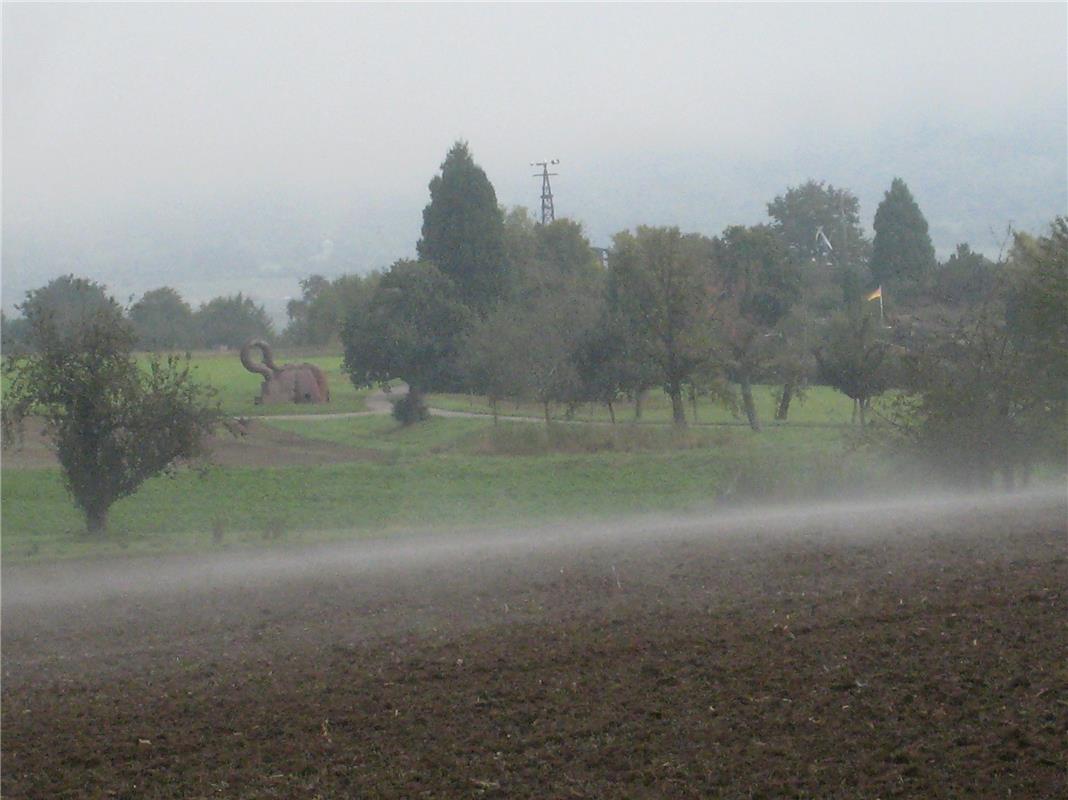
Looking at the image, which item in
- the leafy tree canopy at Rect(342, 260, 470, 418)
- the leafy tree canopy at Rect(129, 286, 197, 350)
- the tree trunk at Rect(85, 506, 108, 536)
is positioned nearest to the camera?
the tree trunk at Rect(85, 506, 108, 536)

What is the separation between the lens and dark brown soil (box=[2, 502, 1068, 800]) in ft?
24.0

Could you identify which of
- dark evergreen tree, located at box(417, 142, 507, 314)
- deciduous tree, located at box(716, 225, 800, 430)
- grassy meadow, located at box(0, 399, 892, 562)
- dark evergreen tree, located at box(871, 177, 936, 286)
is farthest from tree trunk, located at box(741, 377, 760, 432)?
dark evergreen tree, located at box(871, 177, 936, 286)

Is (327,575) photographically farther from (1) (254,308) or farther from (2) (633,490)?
(1) (254,308)

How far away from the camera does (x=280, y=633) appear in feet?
41.1

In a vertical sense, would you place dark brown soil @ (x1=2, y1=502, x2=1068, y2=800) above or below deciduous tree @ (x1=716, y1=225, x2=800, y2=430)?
below

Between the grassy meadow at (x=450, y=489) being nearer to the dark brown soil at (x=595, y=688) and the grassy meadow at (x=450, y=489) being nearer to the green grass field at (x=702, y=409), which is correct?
the green grass field at (x=702, y=409)

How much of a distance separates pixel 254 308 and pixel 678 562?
309 feet

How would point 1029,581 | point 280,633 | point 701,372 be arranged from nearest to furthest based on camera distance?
1. point 1029,581
2. point 280,633
3. point 701,372

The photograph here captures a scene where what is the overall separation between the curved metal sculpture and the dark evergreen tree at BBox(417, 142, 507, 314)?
816 cm

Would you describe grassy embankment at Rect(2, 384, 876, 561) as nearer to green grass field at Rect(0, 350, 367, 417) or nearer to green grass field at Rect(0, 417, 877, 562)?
green grass field at Rect(0, 417, 877, 562)

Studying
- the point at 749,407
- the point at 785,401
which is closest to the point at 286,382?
the point at 785,401

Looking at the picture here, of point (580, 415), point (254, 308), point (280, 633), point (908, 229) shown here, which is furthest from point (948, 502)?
point (254, 308)

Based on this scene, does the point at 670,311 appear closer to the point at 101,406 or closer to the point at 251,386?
the point at 101,406

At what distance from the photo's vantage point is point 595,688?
902 centimetres
